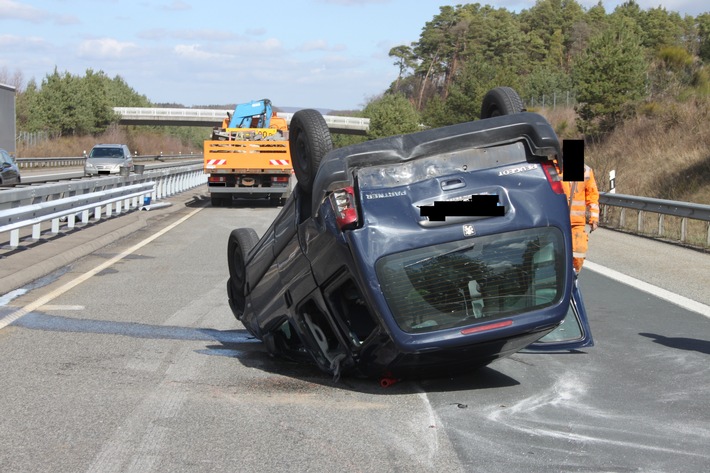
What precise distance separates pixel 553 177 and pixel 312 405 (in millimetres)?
2105

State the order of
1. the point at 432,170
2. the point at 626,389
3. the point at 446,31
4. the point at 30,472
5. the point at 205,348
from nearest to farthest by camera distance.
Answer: the point at 30,472
the point at 432,170
the point at 626,389
the point at 205,348
the point at 446,31

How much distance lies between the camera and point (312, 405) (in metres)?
6.14

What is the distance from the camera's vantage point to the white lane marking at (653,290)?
10586mm

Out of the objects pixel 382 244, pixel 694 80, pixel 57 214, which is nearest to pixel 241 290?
pixel 382 244

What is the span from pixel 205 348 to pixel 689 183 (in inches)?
1024

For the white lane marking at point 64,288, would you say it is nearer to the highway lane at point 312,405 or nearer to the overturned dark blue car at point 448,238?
the highway lane at point 312,405

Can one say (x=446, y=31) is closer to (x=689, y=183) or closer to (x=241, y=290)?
(x=689, y=183)

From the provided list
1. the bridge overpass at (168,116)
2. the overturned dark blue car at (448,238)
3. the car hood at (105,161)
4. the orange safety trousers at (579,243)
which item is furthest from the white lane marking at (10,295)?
the bridge overpass at (168,116)

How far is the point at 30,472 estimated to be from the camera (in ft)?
15.5

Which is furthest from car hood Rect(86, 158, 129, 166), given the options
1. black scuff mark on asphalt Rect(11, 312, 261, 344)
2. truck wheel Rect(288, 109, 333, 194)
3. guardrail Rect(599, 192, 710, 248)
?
truck wheel Rect(288, 109, 333, 194)

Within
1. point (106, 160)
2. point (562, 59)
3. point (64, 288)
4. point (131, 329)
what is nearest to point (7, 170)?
point (106, 160)

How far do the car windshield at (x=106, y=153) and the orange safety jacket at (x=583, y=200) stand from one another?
3730cm

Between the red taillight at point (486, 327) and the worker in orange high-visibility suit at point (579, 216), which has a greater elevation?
the worker in orange high-visibility suit at point (579, 216)

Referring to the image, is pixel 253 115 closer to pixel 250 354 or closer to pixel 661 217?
pixel 661 217
